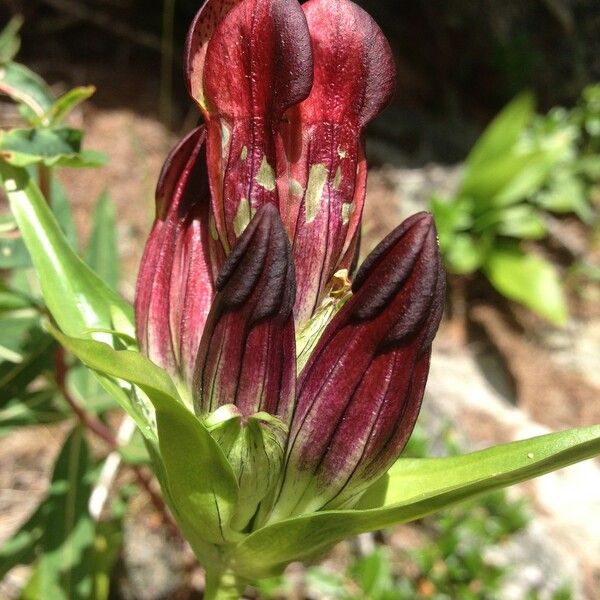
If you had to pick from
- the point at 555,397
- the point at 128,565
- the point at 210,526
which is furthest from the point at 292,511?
the point at 555,397

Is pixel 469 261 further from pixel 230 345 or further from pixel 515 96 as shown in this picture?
pixel 230 345

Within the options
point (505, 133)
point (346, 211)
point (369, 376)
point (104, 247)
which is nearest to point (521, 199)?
point (505, 133)

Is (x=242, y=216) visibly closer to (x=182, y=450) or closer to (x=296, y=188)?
(x=296, y=188)

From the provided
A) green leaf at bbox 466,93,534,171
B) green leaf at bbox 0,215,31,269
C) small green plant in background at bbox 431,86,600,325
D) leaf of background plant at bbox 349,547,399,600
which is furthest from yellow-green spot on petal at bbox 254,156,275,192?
green leaf at bbox 466,93,534,171

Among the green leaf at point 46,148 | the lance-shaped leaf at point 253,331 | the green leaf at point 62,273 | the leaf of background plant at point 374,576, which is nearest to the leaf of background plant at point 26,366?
the green leaf at point 46,148

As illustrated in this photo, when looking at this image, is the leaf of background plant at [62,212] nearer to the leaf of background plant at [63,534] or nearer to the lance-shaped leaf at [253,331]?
the leaf of background plant at [63,534]
